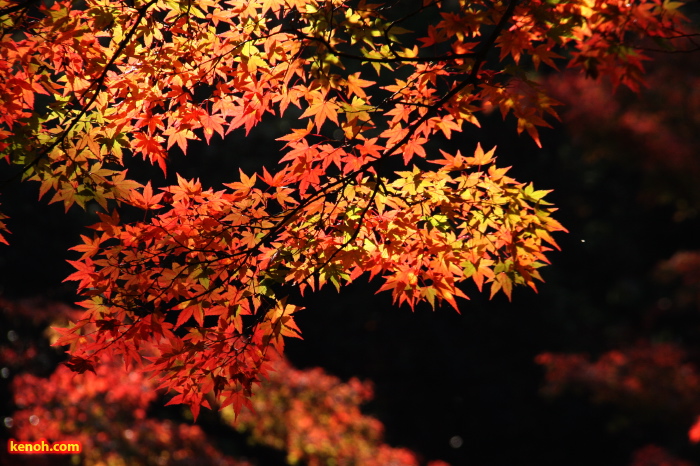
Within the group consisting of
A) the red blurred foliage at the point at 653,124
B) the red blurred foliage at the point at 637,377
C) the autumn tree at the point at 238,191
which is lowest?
the red blurred foliage at the point at 637,377

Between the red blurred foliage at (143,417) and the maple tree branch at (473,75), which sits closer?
the maple tree branch at (473,75)

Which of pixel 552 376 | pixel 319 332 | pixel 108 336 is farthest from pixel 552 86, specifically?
pixel 108 336

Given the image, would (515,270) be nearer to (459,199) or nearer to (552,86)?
(459,199)

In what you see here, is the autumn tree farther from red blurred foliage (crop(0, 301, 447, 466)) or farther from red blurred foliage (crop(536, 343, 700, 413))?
red blurred foliage (crop(536, 343, 700, 413))

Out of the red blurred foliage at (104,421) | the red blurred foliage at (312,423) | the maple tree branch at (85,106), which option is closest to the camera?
the maple tree branch at (85,106)

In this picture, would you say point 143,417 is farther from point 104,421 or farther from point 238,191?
point 238,191

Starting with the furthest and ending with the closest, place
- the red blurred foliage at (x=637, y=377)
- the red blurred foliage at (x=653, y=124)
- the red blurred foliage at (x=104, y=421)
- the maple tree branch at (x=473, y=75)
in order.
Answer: the red blurred foliage at (x=653, y=124) < the red blurred foliage at (x=637, y=377) < the red blurred foliage at (x=104, y=421) < the maple tree branch at (x=473, y=75)

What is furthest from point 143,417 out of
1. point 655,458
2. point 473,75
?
point 655,458

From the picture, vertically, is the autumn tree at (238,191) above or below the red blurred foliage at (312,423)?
above

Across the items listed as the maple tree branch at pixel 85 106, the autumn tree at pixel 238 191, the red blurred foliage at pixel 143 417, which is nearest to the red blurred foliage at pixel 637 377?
the red blurred foliage at pixel 143 417

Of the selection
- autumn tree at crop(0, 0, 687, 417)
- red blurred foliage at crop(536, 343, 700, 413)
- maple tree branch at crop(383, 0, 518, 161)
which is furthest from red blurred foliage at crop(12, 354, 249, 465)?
red blurred foliage at crop(536, 343, 700, 413)

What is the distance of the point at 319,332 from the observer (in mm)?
9078

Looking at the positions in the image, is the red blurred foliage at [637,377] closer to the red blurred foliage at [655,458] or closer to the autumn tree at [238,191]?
the red blurred foliage at [655,458]

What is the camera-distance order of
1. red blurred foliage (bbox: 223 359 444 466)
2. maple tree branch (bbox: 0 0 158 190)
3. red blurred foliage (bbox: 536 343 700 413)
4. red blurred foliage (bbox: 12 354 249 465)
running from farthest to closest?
red blurred foliage (bbox: 536 343 700 413) → red blurred foliage (bbox: 223 359 444 466) → red blurred foliage (bbox: 12 354 249 465) → maple tree branch (bbox: 0 0 158 190)
